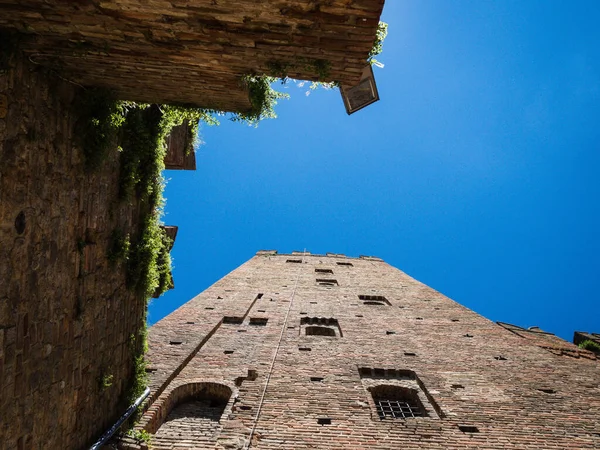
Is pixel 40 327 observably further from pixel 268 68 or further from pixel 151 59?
pixel 268 68

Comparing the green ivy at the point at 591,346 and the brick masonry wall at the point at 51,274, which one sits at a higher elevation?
the brick masonry wall at the point at 51,274

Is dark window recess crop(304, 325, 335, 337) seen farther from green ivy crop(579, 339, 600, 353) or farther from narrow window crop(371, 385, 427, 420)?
A: green ivy crop(579, 339, 600, 353)

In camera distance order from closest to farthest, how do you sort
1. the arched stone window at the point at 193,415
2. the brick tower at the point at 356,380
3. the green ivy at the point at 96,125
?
1. the green ivy at the point at 96,125
2. the arched stone window at the point at 193,415
3. the brick tower at the point at 356,380

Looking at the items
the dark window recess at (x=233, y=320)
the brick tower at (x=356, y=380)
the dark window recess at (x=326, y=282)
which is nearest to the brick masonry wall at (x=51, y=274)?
the brick tower at (x=356, y=380)

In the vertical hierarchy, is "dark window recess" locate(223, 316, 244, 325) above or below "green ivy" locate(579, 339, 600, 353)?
above

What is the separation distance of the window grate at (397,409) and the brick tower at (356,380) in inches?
1.6

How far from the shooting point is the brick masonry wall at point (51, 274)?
11.5 ft

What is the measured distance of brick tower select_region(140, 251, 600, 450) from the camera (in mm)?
6715

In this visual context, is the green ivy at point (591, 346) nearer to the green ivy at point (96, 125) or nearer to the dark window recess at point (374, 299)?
the dark window recess at point (374, 299)

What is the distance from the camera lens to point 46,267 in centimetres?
409

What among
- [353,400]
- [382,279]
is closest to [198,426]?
[353,400]

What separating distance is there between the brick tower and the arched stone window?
0.07ft

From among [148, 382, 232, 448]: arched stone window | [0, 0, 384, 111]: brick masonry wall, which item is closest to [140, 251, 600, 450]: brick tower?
[148, 382, 232, 448]: arched stone window

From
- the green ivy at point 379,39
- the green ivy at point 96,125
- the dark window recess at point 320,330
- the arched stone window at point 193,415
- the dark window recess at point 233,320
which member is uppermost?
the green ivy at point 379,39
